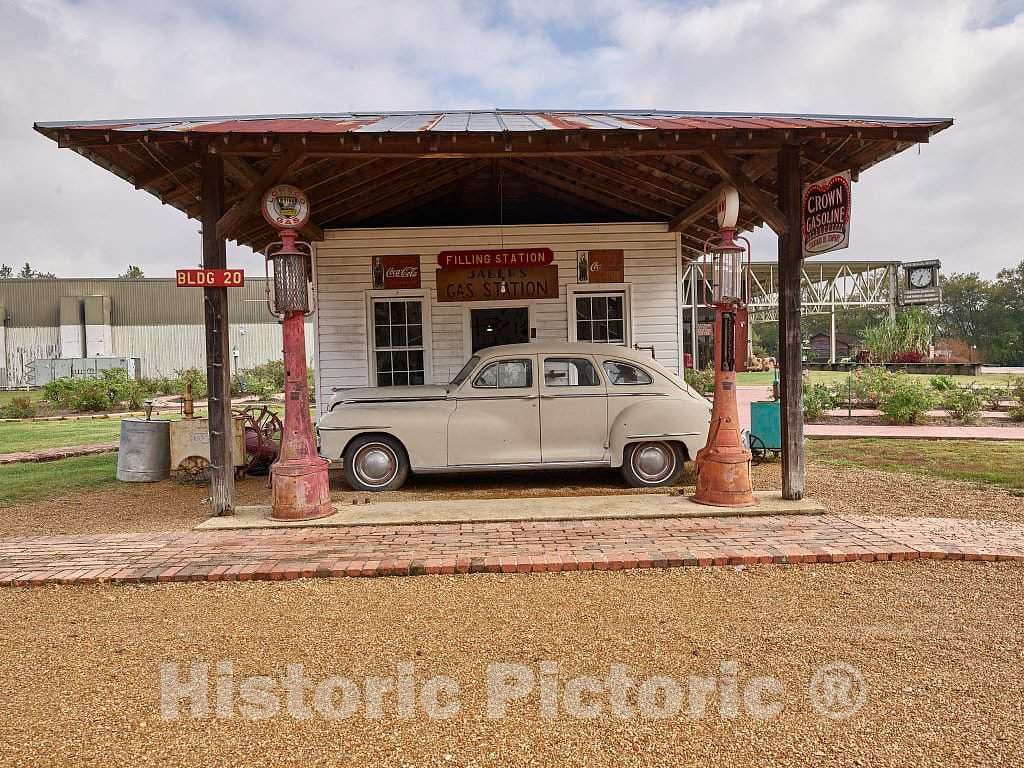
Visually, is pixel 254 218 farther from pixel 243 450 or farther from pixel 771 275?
pixel 771 275

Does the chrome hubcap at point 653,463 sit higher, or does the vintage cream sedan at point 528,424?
the vintage cream sedan at point 528,424

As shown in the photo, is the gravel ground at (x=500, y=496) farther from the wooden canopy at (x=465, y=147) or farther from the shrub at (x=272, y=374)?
the shrub at (x=272, y=374)

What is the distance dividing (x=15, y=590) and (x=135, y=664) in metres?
1.91

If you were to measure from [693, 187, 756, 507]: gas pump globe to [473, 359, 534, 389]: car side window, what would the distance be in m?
2.07

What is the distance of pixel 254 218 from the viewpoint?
8.98 m

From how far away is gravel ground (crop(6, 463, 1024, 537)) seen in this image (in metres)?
6.44

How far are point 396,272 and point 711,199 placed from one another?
15.3ft

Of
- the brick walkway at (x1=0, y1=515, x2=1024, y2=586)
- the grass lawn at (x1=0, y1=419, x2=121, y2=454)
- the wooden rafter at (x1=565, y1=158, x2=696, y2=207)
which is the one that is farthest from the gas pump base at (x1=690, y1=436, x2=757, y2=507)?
the grass lawn at (x1=0, y1=419, x2=121, y2=454)

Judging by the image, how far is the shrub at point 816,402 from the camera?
47.9ft

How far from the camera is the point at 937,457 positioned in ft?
31.8

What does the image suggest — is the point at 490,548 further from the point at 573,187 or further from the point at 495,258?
the point at 573,187

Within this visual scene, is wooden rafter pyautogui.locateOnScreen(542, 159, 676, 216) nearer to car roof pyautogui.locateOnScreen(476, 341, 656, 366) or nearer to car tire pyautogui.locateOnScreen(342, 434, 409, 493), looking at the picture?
car roof pyautogui.locateOnScreen(476, 341, 656, 366)

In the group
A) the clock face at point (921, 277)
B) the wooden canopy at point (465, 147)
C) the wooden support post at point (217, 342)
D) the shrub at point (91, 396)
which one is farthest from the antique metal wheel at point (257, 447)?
the clock face at point (921, 277)

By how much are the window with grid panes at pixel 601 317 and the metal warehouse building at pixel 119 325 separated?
1071 inches
